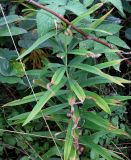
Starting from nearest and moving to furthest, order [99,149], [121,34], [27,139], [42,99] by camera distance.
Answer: [42,99]
[99,149]
[27,139]
[121,34]

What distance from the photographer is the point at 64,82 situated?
1.36 metres

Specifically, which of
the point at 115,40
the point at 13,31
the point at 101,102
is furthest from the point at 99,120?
the point at 13,31

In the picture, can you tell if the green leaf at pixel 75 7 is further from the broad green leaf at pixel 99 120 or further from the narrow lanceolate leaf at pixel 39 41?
the broad green leaf at pixel 99 120

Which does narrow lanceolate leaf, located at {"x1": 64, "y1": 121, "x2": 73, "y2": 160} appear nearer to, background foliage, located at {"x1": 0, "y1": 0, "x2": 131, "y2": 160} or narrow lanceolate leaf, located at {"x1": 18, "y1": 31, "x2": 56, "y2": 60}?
background foliage, located at {"x1": 0, "y1": 0, "x2": 131, "y2": 160}

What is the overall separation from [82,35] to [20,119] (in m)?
0.43

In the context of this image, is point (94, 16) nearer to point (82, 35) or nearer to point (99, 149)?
point (82, 35)

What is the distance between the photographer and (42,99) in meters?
1.29

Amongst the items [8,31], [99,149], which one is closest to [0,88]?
[8,31]

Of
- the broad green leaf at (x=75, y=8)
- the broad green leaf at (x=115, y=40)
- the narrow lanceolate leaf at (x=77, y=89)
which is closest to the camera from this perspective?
the narrow lanceolate leaf at (x=77, y=89)

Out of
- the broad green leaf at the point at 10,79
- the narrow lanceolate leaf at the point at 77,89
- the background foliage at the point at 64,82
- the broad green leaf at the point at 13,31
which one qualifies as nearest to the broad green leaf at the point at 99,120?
the background foliage at the point at 64,82

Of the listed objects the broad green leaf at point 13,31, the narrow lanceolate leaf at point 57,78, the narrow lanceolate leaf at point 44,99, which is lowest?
the narrow lanceolate leaf at point 44,99

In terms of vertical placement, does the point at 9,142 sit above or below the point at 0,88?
below

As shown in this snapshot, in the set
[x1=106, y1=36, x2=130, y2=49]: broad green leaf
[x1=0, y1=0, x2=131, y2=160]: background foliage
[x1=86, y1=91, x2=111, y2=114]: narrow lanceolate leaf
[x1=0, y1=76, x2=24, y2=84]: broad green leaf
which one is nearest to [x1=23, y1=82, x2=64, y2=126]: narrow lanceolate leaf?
[x1=0, y1=0, x2=131, y2=160]: background foliage

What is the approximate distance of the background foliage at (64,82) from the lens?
1.32m
